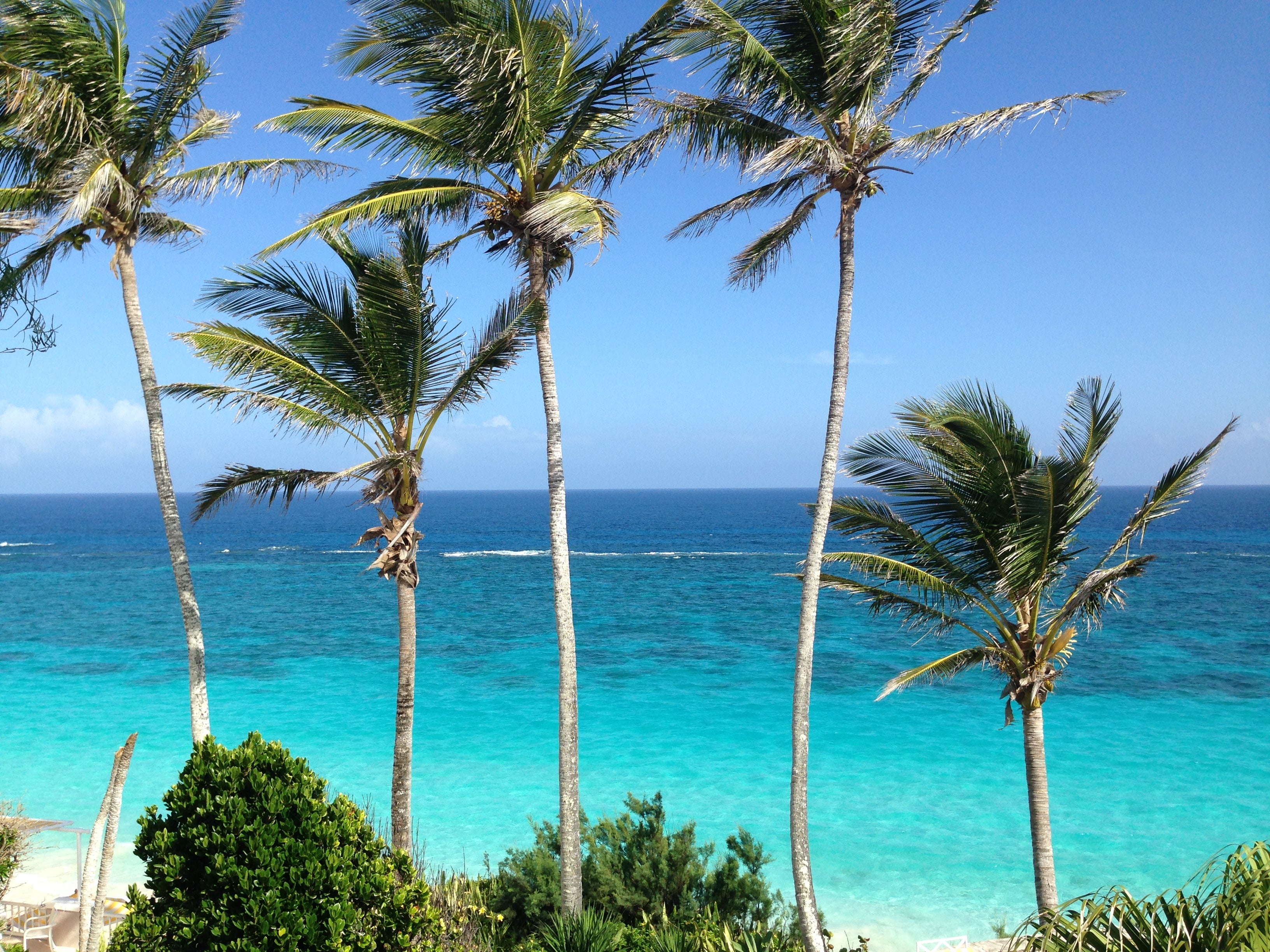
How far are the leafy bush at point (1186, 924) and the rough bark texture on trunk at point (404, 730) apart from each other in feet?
26.0

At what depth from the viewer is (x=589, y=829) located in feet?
41.6

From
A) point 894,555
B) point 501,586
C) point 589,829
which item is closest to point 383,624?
point 501,586

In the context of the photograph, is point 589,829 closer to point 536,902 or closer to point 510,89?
point 536,902

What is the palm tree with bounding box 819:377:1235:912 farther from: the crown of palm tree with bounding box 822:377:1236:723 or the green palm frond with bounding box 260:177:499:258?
the green palm frond with bounding box 260:177:499:258

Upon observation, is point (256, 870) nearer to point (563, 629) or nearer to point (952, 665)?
point (563, 629)

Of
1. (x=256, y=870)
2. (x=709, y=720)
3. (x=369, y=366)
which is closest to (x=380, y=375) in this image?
(x=369, y=366)

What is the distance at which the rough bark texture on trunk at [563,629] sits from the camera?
9820mm

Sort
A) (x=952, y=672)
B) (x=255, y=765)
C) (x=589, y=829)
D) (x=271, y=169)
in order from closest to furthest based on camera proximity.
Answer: (x=255, y=765) → (x=271, y=169) → (x=952, y=672) → (x=589, y=829)

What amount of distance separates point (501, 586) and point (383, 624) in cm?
1529

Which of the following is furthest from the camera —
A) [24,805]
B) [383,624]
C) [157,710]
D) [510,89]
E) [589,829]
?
[383,624]

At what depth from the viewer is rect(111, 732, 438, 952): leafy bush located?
20.0ft

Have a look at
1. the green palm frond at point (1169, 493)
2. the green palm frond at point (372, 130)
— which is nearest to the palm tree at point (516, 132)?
the green palm frond at point (372, 130)

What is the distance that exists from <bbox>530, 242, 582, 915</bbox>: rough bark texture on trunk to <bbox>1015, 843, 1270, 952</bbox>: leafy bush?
581 centimetres

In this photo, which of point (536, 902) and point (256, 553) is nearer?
point (536, 902)
